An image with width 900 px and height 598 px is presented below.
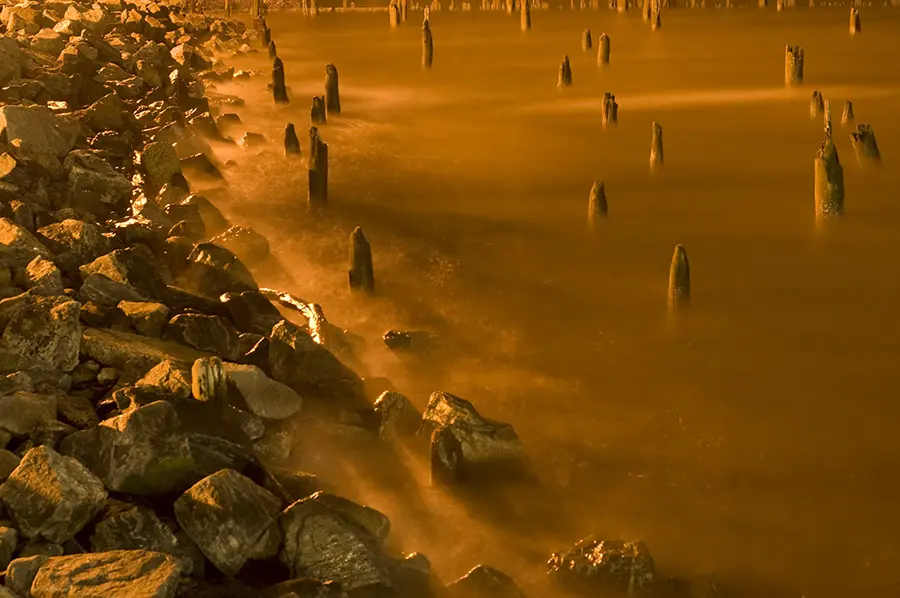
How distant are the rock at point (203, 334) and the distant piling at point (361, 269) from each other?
234 centimetres

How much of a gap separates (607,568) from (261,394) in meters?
2.48

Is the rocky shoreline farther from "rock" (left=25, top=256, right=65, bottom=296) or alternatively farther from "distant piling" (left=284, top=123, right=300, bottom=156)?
"distant piling" (left=284, top=123, right=300, bottom=156)

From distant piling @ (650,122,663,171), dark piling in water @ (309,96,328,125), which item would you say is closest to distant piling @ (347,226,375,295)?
distant piling @ (650,122,663,171)

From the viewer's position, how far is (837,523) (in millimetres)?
5957

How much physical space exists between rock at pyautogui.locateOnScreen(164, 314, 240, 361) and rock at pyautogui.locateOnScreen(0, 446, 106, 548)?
213cm

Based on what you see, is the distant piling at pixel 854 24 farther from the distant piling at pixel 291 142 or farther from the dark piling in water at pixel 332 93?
the distant piling at pixel 291 142

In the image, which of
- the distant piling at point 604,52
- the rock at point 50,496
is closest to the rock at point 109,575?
the rock at point 50,496

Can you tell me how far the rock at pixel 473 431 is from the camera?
650 cm

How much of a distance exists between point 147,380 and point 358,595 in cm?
195

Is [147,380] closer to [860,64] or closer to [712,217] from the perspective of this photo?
[712,217]

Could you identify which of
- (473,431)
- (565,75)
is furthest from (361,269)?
(565,75)

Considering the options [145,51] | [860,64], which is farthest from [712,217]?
[860,64]

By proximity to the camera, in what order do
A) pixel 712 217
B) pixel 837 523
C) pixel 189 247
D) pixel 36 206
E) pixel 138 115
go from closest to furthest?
pixel 837 523, pixel 36 206, pixel 189 247, pixel 712 217, pixel 138 115

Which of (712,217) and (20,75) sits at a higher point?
(20,75)
